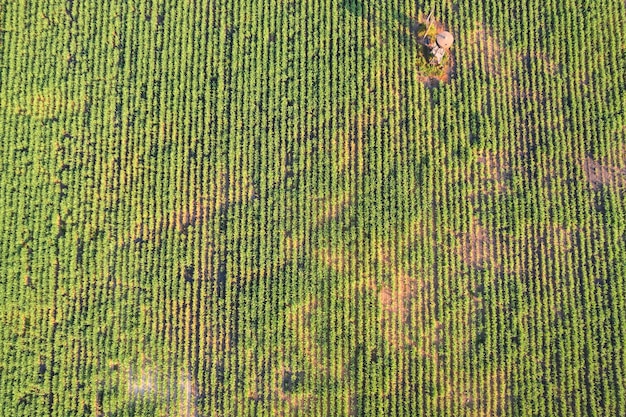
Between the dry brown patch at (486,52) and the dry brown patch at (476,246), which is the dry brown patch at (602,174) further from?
the dry brown patch at (486,52)

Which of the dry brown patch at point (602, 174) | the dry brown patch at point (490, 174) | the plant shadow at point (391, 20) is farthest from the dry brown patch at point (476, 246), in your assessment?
the plant shadow at point (391, 20)

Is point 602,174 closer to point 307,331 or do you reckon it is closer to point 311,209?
point 311,209

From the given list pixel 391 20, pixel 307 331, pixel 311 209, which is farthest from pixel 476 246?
pixel 391 20

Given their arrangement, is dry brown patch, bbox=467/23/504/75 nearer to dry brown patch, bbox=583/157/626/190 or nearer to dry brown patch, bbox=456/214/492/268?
dry brown patch, bbox=583/157/626/190

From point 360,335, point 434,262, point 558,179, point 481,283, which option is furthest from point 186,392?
point 558,179

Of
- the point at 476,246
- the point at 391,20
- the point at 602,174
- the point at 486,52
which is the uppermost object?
the point at 391,20

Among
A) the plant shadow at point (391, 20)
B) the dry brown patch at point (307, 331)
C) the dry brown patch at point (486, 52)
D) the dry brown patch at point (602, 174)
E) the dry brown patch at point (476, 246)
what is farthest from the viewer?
the plant shadow at point (391, 20)

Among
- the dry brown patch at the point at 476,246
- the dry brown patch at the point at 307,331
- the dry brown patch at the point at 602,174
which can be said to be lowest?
the dry brown patch at the point at 307,331
